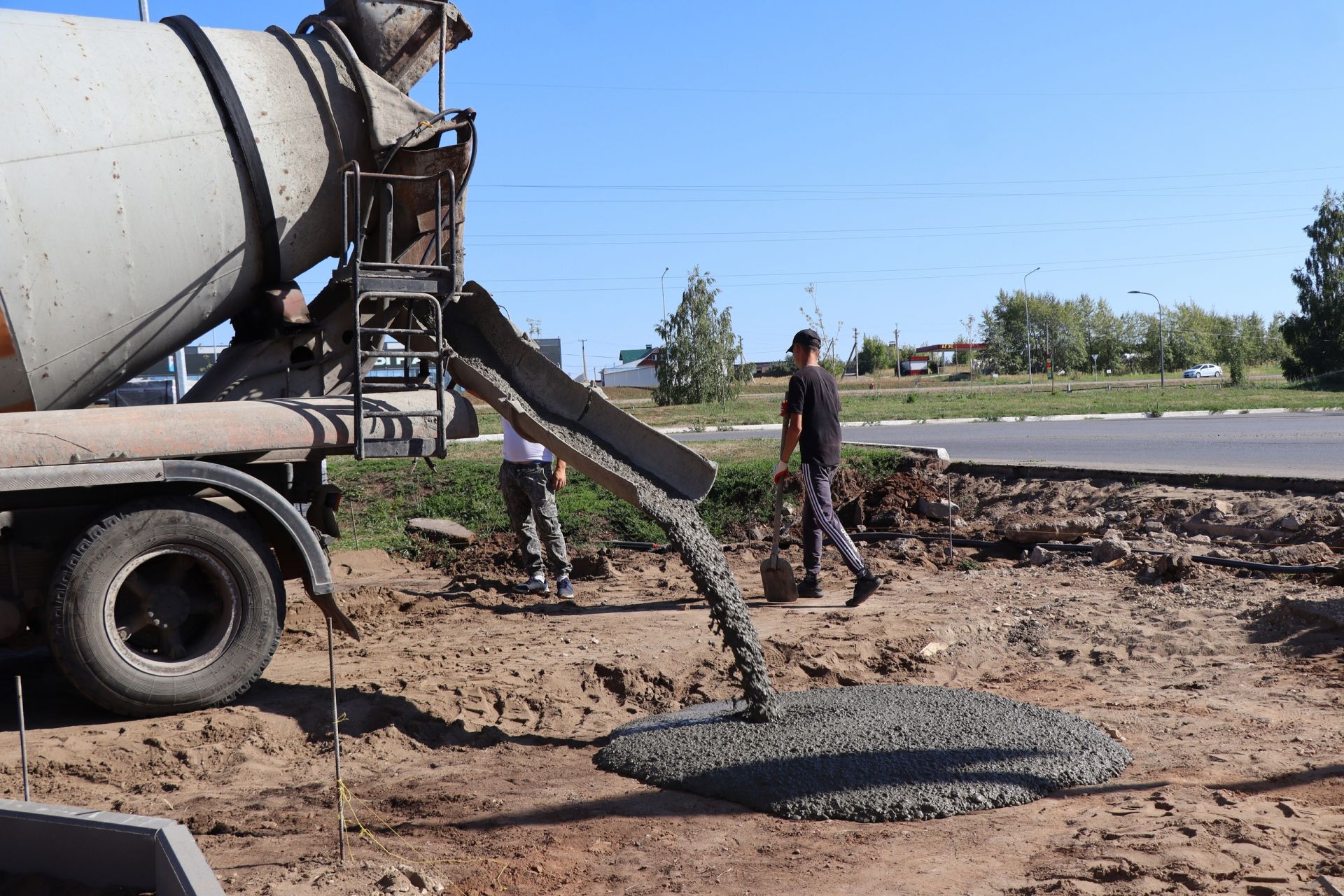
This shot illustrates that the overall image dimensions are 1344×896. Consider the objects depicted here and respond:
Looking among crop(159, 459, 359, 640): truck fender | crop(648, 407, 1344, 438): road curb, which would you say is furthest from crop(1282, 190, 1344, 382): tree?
crop(159, 459, 359, 640): truck fender

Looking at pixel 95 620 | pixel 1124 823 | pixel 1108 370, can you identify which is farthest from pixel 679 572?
pixel 1108 370

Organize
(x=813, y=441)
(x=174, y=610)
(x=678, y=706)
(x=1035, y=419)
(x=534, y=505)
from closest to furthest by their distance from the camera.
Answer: (x=174, y=610) < (x=678, y=706) < (x=813, y=441) < (x=534, y=505) < (x=1035, y=419)

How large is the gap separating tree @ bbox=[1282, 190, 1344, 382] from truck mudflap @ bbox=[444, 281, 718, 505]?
1733 inches

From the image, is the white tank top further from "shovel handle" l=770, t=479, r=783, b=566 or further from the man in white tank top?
"shovel handle" l=770, t=479, r=783, b=566

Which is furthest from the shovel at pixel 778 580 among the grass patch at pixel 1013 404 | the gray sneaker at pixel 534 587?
the grass patch at pixel 1013 404

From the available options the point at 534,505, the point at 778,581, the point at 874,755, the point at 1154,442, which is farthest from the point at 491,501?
the point at 1154,442

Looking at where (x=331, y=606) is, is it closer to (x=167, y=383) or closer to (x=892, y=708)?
(x=892, y=708)

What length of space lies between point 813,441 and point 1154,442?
10593 mm

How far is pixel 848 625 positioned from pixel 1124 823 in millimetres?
3294

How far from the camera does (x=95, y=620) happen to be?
5.04 meters

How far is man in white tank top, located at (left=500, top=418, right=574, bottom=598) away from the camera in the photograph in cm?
809

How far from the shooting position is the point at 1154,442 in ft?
53.8

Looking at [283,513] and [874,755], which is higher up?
[283,513]

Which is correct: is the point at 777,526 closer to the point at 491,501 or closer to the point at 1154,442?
the point at 491,501
